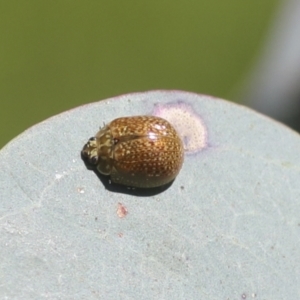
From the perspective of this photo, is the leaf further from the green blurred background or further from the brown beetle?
the green blurred background

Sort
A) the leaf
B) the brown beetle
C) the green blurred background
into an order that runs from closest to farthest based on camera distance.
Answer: the leaf < the brown beetle < the green blurred background

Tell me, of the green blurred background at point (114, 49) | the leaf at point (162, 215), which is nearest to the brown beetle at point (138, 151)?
the leaf at point (162, 215)

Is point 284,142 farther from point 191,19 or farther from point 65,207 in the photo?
point 191,19

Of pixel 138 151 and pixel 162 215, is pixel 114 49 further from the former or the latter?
pixel 162 215

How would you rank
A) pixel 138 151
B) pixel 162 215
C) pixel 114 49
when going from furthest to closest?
pixel 114 49, pixel 138 151, pixel 162 215

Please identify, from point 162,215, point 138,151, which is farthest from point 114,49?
point 162,215

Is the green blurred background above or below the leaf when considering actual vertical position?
below

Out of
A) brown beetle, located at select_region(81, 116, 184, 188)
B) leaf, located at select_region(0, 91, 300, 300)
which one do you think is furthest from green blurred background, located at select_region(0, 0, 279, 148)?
leaf, located at select_region(0, 91, 300, 300)

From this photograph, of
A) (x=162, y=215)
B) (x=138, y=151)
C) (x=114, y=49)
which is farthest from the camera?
(x=114, y=49)
